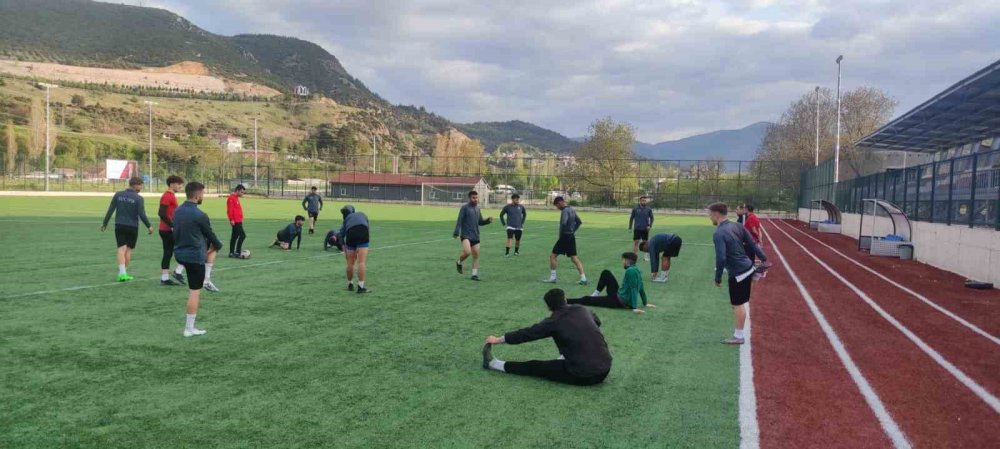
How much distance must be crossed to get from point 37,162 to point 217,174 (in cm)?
1820

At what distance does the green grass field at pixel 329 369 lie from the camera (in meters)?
4.58

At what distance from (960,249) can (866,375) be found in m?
12.3

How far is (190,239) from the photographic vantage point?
7.40 metres

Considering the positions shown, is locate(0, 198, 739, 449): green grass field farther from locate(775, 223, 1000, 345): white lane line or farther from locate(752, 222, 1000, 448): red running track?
locate(775, 223, 1000, 345): white lane line

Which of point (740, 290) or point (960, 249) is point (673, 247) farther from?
point (960, 249)

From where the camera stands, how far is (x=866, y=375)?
6.66 meters

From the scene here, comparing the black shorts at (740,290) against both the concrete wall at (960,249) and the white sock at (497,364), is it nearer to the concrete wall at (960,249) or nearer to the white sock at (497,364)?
the white sock at (497,364)

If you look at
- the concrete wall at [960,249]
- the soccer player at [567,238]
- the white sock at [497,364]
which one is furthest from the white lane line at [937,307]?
the white sock at [497,364]

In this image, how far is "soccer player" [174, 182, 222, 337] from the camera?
733cm

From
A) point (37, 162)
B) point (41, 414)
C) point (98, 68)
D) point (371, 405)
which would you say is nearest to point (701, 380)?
point (371, 405)

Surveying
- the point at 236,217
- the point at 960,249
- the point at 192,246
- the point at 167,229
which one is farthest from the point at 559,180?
the point at 192,246

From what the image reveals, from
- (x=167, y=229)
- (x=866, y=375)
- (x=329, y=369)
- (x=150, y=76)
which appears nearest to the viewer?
(x=329, y=369)

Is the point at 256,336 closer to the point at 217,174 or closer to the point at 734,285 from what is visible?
the point at 734,285

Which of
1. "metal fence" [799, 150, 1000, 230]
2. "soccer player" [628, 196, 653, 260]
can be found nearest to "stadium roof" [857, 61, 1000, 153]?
"metal fence" [799, 150, 1000, 230]
